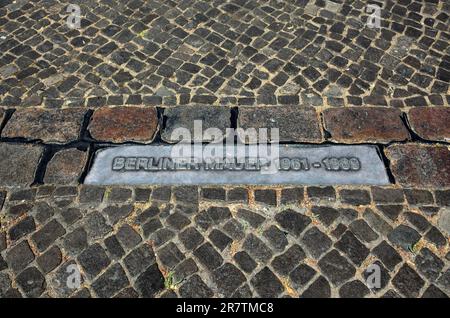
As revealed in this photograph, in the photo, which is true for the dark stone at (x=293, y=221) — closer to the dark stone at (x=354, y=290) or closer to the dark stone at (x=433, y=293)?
the dark stone at (x=354, y=290)

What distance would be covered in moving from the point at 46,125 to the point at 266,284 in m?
3.27

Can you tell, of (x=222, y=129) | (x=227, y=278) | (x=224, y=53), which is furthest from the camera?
(x=224, y=53)

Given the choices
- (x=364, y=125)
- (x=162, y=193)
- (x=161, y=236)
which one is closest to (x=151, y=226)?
(x=161, y=236)

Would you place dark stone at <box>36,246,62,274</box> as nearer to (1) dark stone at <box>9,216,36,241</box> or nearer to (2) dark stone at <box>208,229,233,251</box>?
(1) dark stone at <box>9,216,36,241</box>

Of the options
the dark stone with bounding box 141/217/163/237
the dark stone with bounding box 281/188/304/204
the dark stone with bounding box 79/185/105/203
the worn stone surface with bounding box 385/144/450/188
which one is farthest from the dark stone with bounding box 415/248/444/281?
the dark stone with bounding box 79/185/105/203

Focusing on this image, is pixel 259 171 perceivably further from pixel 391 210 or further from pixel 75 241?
pixel 75 241

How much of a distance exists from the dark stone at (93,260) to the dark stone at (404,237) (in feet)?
9.17

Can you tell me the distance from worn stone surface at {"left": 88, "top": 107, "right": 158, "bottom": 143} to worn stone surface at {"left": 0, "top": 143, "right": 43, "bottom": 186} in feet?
2.30

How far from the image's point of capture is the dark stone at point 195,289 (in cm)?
358

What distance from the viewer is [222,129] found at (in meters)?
4.79

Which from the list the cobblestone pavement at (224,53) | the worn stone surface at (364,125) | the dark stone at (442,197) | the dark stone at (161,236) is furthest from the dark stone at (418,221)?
the dark stone at (161,236)

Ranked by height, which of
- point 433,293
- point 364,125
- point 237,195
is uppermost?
point 364,125

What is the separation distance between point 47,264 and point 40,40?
3663 millimetres
